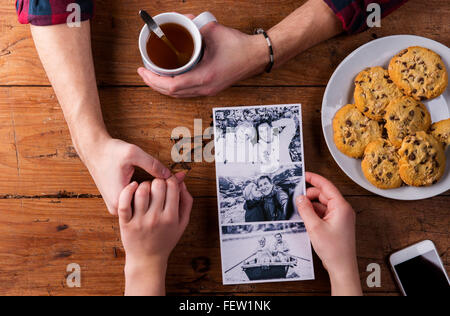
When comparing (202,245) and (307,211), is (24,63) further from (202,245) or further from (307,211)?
(307,211)

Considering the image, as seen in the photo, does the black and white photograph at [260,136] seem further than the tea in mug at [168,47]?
Yes

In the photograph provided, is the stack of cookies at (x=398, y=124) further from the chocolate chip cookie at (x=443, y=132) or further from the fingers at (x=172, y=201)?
the fingers at (x=172, y=201)

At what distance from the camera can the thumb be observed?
0.79m

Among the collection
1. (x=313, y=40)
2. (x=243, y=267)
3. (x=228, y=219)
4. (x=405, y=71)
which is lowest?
(x=243, y=267)

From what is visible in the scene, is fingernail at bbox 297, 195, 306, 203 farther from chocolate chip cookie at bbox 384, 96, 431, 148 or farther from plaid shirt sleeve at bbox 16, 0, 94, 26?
plaid shirt sleeve at bbox 16, 0, 94, 26

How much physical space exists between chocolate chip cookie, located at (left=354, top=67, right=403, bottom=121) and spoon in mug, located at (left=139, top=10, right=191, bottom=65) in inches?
16.0

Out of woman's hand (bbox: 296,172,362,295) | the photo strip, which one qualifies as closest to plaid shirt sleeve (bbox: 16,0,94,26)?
the photo strip

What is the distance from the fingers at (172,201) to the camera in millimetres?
768

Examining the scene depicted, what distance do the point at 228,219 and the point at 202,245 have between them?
9cm

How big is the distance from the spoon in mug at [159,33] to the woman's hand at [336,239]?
0.43 metres

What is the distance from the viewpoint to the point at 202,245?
856mm

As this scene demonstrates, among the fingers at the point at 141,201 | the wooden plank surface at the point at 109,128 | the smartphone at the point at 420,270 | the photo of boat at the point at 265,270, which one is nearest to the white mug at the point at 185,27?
the wooden plank surface at the point at 109,128

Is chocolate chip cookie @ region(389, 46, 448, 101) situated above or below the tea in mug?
below
